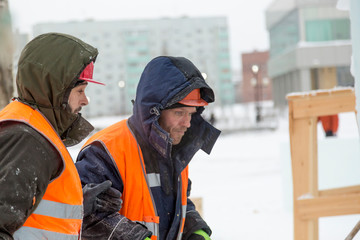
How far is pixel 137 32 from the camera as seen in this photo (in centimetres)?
6506

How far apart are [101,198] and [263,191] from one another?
23.0ft

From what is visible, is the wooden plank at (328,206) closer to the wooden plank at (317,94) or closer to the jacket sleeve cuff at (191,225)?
the wooden plank at (317,94)

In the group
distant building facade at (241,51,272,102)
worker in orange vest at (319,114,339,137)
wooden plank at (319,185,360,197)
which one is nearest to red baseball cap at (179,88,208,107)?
wooden plank at (319,185,360,197)

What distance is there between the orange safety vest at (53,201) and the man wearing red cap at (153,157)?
0.37 m

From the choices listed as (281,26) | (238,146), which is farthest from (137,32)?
(238,146)

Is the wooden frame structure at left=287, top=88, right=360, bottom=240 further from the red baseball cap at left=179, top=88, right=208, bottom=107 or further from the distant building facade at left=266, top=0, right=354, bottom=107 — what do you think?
the distant building facade at left=266, top=0, right=354, bottom=107

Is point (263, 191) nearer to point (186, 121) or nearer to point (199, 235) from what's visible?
point (199, 235)

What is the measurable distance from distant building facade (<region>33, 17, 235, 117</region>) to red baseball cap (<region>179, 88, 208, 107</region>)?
60.9m

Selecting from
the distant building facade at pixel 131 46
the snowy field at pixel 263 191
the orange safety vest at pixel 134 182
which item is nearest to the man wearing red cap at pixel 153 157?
the orange safety vest at pixel 134 182

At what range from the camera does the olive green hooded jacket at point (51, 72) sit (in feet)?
5.40

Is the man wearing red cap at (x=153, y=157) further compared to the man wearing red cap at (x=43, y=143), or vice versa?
the man wearing red cap at (x=153, y=157)

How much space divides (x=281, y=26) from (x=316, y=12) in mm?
5128

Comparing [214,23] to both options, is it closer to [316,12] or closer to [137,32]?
[137,32]

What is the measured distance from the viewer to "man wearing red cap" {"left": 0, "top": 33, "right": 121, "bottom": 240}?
142 cm
